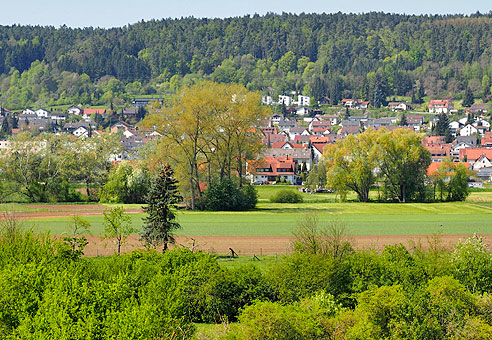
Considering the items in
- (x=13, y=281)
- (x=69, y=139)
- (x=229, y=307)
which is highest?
(x=69, y=139)

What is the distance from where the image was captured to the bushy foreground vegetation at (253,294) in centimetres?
2544

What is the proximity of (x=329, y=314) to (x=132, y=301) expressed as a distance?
8.81 meters

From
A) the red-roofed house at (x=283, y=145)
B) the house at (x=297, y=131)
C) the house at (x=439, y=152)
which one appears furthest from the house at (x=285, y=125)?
the house at (x=439, y=152)

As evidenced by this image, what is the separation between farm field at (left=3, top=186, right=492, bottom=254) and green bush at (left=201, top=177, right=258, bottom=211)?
2.04 meters

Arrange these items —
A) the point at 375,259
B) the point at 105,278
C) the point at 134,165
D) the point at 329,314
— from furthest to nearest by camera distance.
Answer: the point at 134,165 < the point at 375,259 < the point at 105,278 < the point at 329,314

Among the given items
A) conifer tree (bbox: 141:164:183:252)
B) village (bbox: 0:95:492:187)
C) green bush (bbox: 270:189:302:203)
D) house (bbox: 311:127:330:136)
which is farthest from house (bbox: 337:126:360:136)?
conifer tree (bbox: 141:164:183:252)

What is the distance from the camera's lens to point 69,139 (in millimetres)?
91062

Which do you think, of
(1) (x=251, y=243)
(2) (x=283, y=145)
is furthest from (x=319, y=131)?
(1) (x=251, y=243)

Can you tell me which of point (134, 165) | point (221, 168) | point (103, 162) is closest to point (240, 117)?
point (221, 168)

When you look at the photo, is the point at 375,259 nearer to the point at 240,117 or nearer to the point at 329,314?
the point at 329,314

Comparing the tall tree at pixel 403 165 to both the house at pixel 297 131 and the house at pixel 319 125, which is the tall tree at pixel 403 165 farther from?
the house at pixel 319 125

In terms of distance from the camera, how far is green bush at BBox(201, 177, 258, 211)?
7312 centimetres

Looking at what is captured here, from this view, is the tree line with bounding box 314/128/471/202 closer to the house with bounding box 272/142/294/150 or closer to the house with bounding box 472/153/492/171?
the house with bounding box 472/153/492/171

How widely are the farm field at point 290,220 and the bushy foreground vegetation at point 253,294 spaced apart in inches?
448
